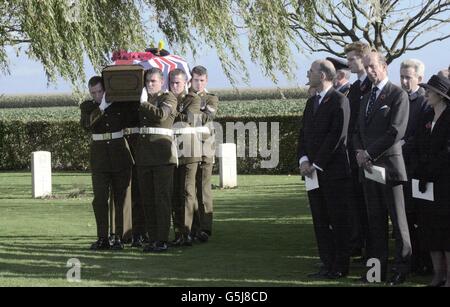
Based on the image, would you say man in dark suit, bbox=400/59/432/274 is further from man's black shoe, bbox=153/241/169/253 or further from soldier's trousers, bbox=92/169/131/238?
soldier's trousers, bbox=92/169/131/238

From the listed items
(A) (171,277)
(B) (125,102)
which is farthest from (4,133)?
(A) (171,277)

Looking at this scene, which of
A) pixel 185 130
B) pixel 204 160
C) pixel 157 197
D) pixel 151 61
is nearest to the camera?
pixel 157 197

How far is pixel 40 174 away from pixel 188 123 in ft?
28.8

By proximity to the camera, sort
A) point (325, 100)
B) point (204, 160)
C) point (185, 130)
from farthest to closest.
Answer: point (204, 160) < point (185, 130) < point (325, 100)

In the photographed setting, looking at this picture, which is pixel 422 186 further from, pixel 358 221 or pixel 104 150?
pixel 104 150

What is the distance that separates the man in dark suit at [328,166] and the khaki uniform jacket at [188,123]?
267 centimetres

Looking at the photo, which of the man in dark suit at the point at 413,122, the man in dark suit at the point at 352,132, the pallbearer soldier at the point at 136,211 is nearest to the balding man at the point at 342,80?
the man in dark suit at the point at 352,132

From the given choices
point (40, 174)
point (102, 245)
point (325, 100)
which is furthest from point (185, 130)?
point (40, 174)

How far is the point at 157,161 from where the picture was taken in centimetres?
1073

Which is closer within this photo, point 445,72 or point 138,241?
point 445,72

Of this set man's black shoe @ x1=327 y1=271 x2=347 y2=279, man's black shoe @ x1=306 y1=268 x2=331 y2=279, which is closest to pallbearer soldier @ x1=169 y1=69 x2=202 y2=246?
man's black shoe @ x1=306 y1=268 x2=331 y2=279

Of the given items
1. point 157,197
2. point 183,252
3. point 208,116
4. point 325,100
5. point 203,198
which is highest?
point 325,100

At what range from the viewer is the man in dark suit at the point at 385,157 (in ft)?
28.0
